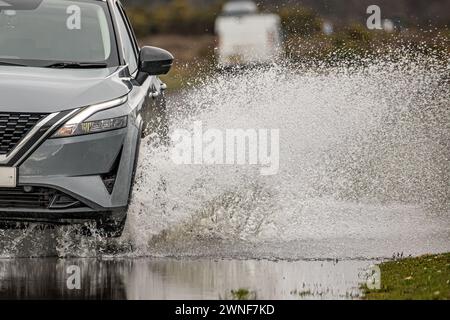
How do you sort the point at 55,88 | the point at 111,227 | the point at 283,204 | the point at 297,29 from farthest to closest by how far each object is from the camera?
the point at 297,29 → the point at 283,204 → the point at 111,227 → the point at 55,88

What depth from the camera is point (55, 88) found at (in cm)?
955

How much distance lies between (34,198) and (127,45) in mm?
2271

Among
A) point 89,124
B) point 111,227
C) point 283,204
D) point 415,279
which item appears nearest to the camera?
point 415,279

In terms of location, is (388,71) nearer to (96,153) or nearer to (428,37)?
(96,153)

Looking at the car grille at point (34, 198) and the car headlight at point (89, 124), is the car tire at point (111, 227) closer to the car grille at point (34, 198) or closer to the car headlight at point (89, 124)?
the car grille at point (34, 198)

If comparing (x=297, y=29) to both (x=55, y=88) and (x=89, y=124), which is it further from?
(x=89, y=124)

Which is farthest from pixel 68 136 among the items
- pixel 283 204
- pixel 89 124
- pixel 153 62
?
pixel 283 204

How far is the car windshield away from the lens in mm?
10500

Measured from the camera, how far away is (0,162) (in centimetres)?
919

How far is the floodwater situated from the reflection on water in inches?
0.6

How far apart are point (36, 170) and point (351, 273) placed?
2.37 meters

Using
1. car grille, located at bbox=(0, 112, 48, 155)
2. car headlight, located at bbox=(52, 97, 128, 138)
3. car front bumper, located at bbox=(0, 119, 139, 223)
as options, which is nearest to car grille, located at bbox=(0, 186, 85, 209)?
car front bumper, located at bbox=(0, 119, 139, 223)

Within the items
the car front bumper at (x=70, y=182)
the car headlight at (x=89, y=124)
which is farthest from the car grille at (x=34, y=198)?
the car headlight at (x=89, y=124)

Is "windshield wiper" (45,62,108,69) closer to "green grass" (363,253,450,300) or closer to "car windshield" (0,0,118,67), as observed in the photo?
"car windshield" (0,0,118,67)
